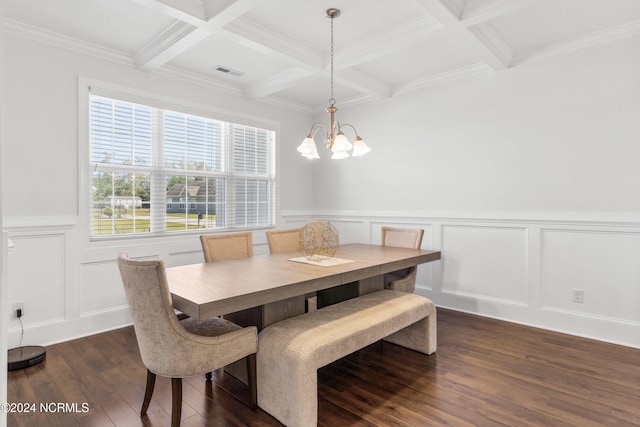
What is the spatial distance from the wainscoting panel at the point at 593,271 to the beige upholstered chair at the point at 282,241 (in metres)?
2.38

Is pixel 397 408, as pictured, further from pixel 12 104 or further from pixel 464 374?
pixel 12 104

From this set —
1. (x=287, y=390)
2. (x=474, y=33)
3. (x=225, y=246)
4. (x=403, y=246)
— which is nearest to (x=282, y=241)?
(x=225, y=246)

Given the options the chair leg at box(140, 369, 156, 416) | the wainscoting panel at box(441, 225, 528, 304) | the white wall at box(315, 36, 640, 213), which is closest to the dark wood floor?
the chair leg at box(140, 369, 156, 416)

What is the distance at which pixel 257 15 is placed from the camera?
275cm

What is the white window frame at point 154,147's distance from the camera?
3.22m

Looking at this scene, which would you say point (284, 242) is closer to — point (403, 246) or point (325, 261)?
point (325, 261)

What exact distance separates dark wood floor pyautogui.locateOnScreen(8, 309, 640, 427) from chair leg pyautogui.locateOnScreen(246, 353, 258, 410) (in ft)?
0.20

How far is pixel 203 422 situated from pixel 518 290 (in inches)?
122

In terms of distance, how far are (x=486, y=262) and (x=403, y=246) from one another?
0.91 metres

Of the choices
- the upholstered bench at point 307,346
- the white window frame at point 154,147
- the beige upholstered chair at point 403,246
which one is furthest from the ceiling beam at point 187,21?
the beige upholstered chair at point 403,246

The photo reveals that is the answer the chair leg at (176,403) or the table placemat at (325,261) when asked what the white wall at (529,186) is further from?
the chair leg at (176,403)

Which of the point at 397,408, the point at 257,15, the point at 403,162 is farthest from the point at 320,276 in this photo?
the point at 403,162

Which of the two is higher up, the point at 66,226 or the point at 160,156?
the point at 160,156

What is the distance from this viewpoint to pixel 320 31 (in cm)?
300
